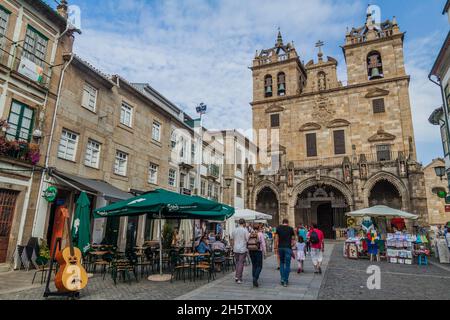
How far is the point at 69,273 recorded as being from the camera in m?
5.85

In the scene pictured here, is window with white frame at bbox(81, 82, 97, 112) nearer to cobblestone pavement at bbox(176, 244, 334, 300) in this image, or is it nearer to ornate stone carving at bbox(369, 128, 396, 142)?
cobblestone pavement at bbox(176, 244, 334, 300)

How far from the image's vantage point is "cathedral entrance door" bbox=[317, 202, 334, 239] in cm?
3057

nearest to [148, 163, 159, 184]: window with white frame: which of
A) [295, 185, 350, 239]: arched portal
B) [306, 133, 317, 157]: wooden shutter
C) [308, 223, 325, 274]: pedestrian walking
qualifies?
[308, 223, 325, 274]: pedestrian walking

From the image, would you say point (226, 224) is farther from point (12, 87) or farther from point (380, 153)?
point (12, 87)

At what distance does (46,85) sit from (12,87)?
1379mm

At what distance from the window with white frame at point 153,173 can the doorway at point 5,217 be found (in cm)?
801

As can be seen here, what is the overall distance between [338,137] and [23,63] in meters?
28.8

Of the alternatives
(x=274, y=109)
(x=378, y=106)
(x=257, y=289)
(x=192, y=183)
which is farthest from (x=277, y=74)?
(x=257, y=289)

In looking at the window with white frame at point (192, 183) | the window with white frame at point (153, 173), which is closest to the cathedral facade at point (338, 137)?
the window with white frame at point (192, 183)

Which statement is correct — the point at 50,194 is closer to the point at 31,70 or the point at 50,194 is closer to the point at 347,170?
the point at 31,70

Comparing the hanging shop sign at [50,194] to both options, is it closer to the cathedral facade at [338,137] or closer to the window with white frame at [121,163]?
the window with white frame at [121,163]

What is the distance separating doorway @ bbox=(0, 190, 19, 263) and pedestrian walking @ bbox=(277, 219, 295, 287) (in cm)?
902

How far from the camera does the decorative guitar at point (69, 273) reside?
576 centimetres
